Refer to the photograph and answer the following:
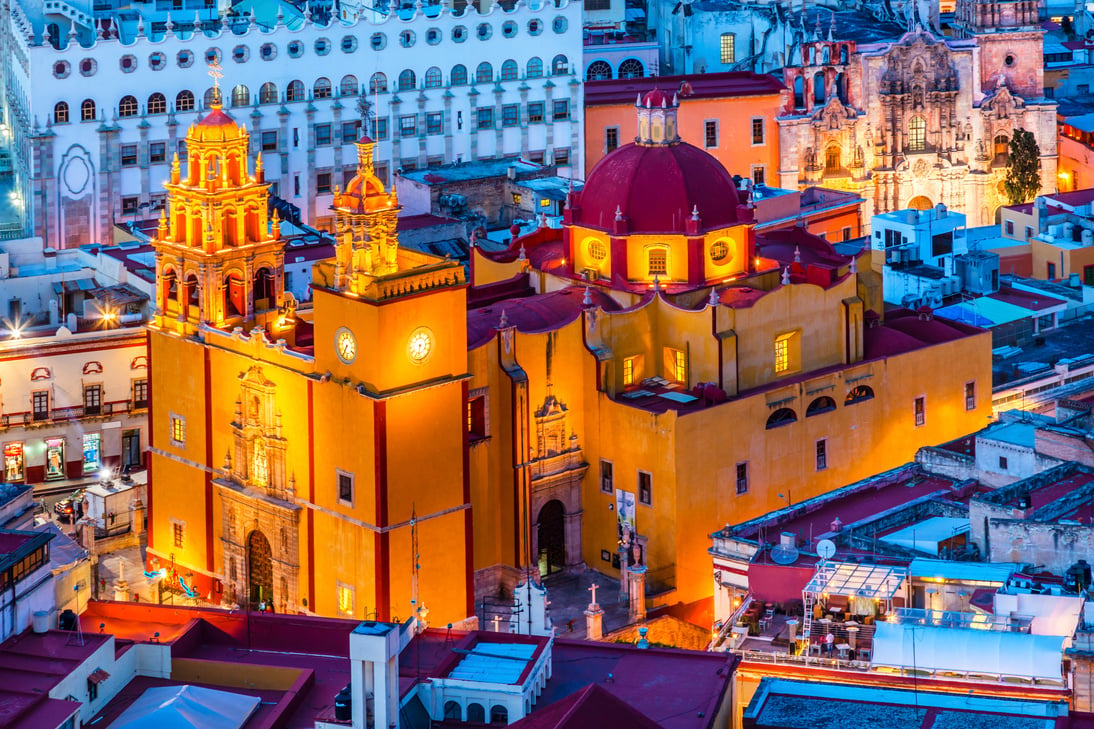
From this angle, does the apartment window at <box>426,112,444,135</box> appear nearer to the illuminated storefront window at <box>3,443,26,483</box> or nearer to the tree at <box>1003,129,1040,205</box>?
the tree at <box>1003,129,1040,205</box>

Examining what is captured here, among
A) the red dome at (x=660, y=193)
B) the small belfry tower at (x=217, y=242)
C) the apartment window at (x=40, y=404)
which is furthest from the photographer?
the apartment window at (x=40, y=404)

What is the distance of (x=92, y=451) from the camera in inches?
4370

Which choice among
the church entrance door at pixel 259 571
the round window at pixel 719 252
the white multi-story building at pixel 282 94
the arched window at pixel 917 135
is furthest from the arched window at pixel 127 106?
the arched window at pixel 917 135

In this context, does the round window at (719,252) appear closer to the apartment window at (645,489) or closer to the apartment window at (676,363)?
the apartment window at (676,363)

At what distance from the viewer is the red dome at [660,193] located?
102 m

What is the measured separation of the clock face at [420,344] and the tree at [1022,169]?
213 ft

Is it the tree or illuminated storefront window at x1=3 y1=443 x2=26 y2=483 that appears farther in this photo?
the tree

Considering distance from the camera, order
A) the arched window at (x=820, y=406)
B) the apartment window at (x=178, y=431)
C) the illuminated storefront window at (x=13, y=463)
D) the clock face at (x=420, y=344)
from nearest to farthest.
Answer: the clock face at (x=420, y=344)
the apartment window at (x=178, y=431)
the arched window at (x=820, y=406)
the illuminated storefront window at (x=13, y=463)

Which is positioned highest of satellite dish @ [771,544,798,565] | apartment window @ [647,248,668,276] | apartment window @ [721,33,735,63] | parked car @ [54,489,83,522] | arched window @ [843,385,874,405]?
apartment window @ [721,33,735,63]

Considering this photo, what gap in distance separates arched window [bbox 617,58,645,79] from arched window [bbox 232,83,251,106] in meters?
37.6

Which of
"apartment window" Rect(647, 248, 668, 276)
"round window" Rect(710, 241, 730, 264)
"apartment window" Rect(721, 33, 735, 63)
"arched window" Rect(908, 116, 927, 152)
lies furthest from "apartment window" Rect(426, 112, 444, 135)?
"round window" Rect(710, 241, 730, 264)

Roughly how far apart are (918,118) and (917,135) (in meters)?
1.08

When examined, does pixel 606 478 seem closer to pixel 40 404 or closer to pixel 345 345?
pixel 345 345

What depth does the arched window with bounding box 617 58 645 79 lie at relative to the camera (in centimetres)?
16950
